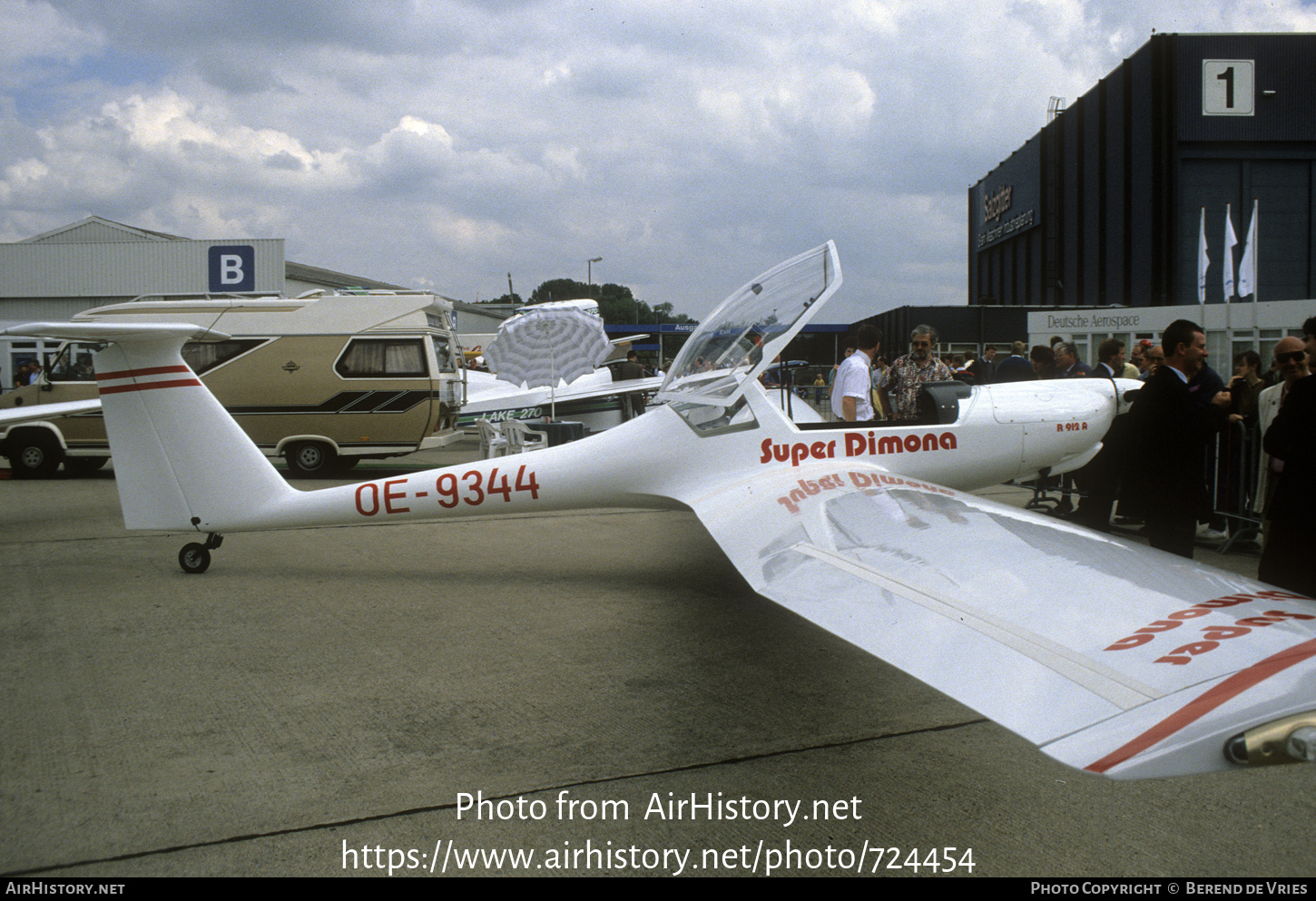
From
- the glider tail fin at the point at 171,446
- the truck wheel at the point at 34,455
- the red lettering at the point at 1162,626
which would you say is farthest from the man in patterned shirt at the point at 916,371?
the truck wheel at the point at 34,455

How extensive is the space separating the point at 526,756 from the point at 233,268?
30.5 meters

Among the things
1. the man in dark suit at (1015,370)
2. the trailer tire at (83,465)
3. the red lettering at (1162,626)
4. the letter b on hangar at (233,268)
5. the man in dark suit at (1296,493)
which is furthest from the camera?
the letter b on hangar at (233,268)

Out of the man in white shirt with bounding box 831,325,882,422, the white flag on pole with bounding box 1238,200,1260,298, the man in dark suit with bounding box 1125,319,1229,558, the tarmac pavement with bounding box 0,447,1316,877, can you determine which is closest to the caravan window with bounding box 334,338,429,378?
the tarmac pavement with bounding box 0,447,1316,877

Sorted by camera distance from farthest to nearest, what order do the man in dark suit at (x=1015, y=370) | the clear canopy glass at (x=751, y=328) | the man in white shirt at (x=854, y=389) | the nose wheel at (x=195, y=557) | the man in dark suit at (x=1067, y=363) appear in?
the man in dark suit at (x=1015, y=370) < the man in dark suit at (x=1067, y=363) < the man in white shirt at (x=854, y=389) < the nose wheel at (x=195, y=557) < the clear canopy glass at (x=751, y=328)

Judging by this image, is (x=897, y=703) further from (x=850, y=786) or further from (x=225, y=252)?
(x=225, y=252)

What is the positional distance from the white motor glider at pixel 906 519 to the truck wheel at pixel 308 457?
21.2 feet

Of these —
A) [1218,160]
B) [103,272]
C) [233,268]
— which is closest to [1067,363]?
[1218,160]

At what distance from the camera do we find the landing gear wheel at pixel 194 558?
6031 millimetres

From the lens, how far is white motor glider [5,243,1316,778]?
70.6 inches

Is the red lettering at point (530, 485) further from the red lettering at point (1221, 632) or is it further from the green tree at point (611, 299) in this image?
the green tree at point (611, 299)

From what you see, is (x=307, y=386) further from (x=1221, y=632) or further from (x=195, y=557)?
(x=1221, y=632)

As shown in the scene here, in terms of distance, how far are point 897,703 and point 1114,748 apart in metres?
2.11

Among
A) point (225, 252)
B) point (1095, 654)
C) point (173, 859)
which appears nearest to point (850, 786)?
point (1095, 654)

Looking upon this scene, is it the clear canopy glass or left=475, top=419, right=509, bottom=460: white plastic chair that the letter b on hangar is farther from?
the clear canopy glass
